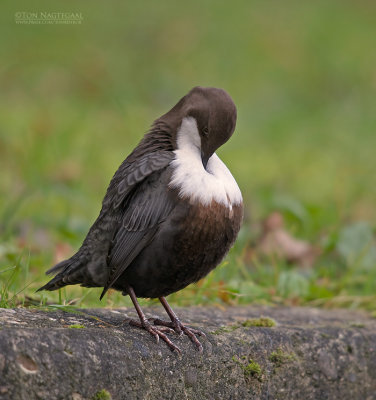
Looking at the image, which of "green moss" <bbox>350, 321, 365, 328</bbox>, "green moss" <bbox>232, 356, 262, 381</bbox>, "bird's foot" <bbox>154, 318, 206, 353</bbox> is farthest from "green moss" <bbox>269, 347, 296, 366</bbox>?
"green moss" <bbox>350, 321, 365, 328</bbox>

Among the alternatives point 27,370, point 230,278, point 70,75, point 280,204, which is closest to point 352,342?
point 230,278

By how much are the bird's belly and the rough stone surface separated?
250 mm

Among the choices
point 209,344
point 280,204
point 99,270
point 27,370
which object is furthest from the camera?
point 280,204

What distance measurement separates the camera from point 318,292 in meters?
4.88

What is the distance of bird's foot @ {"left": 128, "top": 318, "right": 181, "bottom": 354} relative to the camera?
318cm

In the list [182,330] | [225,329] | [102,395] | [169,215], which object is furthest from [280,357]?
[102,395]

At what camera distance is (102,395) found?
2.78 meters

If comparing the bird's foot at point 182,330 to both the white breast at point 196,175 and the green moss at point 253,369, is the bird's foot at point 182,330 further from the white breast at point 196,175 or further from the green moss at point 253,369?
the white breast at point 196,175

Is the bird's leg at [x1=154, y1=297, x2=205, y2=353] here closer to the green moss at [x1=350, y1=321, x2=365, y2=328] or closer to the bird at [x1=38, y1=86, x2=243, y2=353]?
the bird at [x1=38, y1=86, x2=243, y2=353]

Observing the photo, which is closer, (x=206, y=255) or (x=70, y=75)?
(x=206, y=255)

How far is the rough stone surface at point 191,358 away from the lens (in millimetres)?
2662

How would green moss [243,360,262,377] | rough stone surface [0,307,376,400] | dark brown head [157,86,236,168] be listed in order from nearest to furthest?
1. rough stone surface [0,307,376,400]
2. green moss [243,360,262,377]
3. dark brown head [157,86,236,168]

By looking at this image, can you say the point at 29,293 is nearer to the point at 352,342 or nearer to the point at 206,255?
the point at 206,255

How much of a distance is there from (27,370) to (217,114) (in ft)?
4.85
